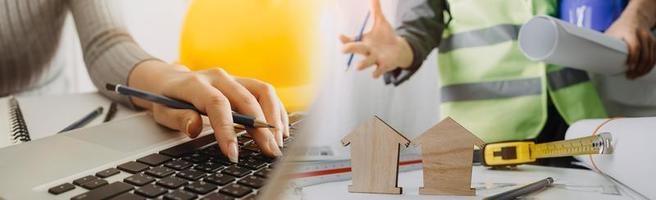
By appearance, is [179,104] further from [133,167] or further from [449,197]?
[449,197]

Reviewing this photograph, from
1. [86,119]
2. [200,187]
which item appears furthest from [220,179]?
A: [86,119]

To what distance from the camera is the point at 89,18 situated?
48 cm

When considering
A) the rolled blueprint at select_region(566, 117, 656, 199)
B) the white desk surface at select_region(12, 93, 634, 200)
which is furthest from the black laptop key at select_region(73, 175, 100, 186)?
the rolled blueprint at select_region(566, 117, 656, 199)

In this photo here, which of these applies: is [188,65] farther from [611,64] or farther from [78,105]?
[611,64]

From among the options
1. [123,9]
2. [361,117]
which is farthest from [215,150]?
[123,9]

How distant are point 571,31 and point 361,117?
149 millimetres

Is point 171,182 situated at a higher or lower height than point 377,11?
lower

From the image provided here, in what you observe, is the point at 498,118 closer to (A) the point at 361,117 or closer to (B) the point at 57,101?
(A) the point at 361,117

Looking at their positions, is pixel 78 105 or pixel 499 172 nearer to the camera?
pixel 499 172

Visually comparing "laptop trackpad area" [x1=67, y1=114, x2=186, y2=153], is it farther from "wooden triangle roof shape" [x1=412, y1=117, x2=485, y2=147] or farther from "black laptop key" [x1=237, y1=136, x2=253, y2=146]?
"wooden triangle roof shape" [x1=412, y1=117, x2=485, y2=147]

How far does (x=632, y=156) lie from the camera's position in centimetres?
30

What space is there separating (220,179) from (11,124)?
0.25 m

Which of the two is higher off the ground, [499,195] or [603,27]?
[603,27]

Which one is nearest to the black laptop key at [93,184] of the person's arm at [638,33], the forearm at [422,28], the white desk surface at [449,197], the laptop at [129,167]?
the laptop at [129,167]
